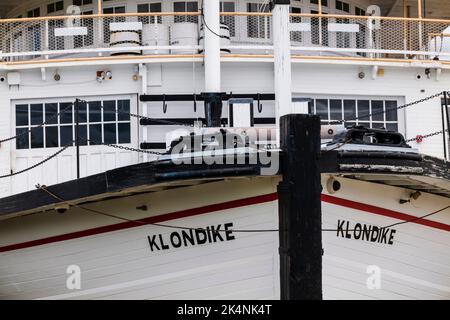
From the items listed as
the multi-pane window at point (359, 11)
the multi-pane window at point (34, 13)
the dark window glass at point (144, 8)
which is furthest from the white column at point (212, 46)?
the multi-pane window at point (359, 11)

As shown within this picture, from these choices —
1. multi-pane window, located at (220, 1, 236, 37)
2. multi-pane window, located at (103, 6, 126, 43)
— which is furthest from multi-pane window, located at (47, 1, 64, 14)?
multi-pane window, located at (220, 1, 236, 37)

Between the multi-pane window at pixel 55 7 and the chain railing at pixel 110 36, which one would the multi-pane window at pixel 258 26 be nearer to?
the chain railing at pixel 110 36

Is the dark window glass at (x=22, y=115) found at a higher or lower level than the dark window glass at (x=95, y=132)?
higher

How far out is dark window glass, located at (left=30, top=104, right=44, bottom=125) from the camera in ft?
38.3

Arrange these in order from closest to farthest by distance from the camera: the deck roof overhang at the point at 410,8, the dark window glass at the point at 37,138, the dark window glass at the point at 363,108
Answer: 1. the dark window glass at the point at 37,138
2. the dark window glass at the point at 363,108
3. the deck roof overhang at the point at 410,8

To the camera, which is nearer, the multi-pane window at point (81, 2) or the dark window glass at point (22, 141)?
the dark window glass at point (22, 141)

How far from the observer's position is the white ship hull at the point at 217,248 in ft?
27.4

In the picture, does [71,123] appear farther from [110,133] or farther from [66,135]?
[110,133]

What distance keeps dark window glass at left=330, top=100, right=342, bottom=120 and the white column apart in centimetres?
186

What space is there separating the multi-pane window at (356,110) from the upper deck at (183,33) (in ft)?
2.08

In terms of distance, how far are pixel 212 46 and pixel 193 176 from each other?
369cm

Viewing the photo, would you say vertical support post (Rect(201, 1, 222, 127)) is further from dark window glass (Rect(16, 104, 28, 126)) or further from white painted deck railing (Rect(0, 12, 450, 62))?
dark window glass (Rect(16, 104, 28, 126))
